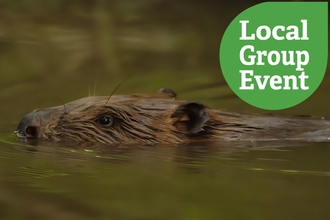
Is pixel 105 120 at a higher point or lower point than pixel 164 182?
higher

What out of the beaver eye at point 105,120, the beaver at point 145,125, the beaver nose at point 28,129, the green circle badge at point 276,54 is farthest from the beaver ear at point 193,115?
the green circle badge at point 276,54

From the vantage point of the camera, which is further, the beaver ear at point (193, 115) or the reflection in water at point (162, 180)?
the beaver ear at point (193, 115)

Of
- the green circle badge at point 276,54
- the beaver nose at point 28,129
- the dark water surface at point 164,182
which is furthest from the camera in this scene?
the green circle badge at point 276,54

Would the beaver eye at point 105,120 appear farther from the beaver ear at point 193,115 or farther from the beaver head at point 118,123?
the beaver ear at point 193,115

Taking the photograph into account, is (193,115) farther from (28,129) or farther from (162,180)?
(162,180)

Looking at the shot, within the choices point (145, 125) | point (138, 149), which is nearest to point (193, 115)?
point (145, 125)

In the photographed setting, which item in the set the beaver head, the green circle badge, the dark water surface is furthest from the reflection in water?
the green circle badge

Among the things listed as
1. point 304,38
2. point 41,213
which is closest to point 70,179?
point 41,213
